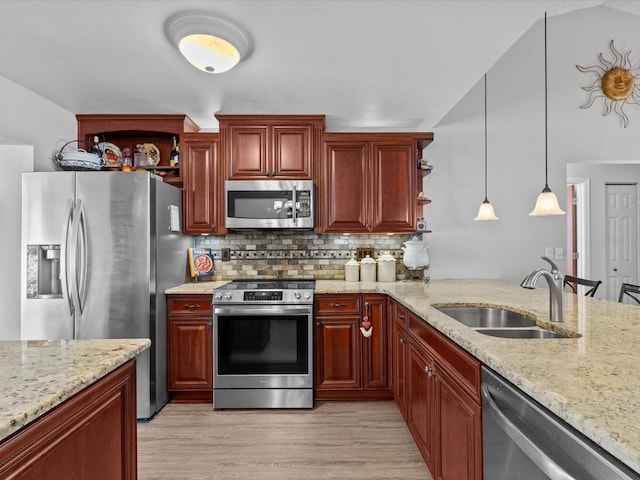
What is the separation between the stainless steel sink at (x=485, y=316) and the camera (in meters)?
1.91

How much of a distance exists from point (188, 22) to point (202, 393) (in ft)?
8.38

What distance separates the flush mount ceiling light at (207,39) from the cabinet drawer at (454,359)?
1843 millimetres

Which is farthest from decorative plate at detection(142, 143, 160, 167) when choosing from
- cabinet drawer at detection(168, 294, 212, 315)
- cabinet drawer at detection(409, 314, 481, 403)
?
cabinet drawer at detection(409, 314, 481, 403)

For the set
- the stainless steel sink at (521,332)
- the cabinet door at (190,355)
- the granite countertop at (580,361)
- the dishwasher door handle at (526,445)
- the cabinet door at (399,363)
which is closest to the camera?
the granite countertop at (580,361)

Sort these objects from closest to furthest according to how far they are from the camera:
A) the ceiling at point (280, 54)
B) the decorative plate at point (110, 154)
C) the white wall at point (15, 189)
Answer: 1. the ceiling at point (280, 54)
2. the white wall at point (15, 189)
3. the decorative plate at point (110, 154)

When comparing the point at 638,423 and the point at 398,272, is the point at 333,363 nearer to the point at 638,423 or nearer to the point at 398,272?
the point at 398,272

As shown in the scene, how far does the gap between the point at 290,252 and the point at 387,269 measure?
95 cm

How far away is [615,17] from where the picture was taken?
11.6 ft

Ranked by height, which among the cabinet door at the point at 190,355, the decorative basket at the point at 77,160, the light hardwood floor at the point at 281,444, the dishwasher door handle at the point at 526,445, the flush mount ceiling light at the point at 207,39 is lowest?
the light hardwood floor at the point at 281,444

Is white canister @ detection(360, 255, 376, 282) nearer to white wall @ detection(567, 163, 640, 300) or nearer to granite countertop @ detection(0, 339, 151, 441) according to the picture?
granite countertop @ detection(0, 339, 151, 441)

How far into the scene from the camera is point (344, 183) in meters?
3.07

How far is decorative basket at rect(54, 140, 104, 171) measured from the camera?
107 inches

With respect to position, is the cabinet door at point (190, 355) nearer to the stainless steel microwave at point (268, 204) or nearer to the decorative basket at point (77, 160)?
the stainless steel microwave at point (268, 204)

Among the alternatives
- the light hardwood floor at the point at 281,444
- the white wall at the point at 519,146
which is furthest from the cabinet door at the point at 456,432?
the white wall at the point at 519,146
